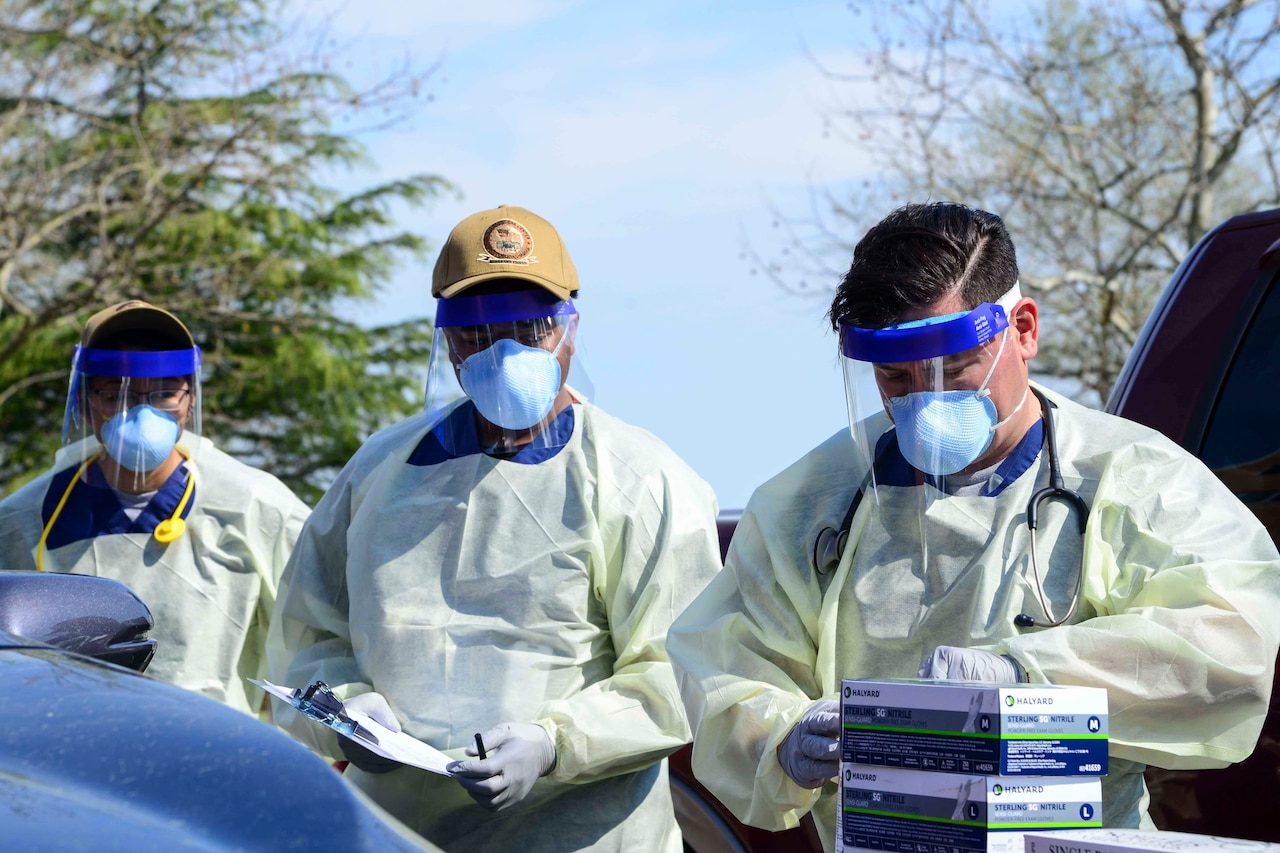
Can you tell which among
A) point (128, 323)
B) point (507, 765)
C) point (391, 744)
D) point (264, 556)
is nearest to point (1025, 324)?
point (507, 765)

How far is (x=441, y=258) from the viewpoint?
3252 mm

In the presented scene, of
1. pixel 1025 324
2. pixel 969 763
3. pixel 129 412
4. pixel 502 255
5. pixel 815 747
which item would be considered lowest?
pixel 815 747

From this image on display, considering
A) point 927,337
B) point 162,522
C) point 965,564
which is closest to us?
point 927,337

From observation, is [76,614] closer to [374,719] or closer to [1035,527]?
[374,719]

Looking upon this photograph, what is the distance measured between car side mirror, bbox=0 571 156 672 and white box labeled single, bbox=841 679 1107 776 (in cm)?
121

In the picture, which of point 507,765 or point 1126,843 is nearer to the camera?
point 1126,843

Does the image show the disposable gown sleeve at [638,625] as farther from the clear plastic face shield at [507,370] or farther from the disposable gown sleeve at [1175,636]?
the disposable gown sleeve at [1175,636]

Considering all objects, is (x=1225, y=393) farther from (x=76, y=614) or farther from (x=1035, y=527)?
(x=76, y=614)

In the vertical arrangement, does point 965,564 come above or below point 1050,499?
below

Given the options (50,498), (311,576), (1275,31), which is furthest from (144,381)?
(1275,31)

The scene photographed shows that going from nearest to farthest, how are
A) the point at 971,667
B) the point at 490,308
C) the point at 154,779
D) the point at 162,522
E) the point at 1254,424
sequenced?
the point at 154,779 → the point at 971,667 → the point at 1254,424 → the point at 490,308 → the point at 162,522

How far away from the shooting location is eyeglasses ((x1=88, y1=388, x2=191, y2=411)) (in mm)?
4176

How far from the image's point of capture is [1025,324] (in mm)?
2572

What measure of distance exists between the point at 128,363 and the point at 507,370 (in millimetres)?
1607
